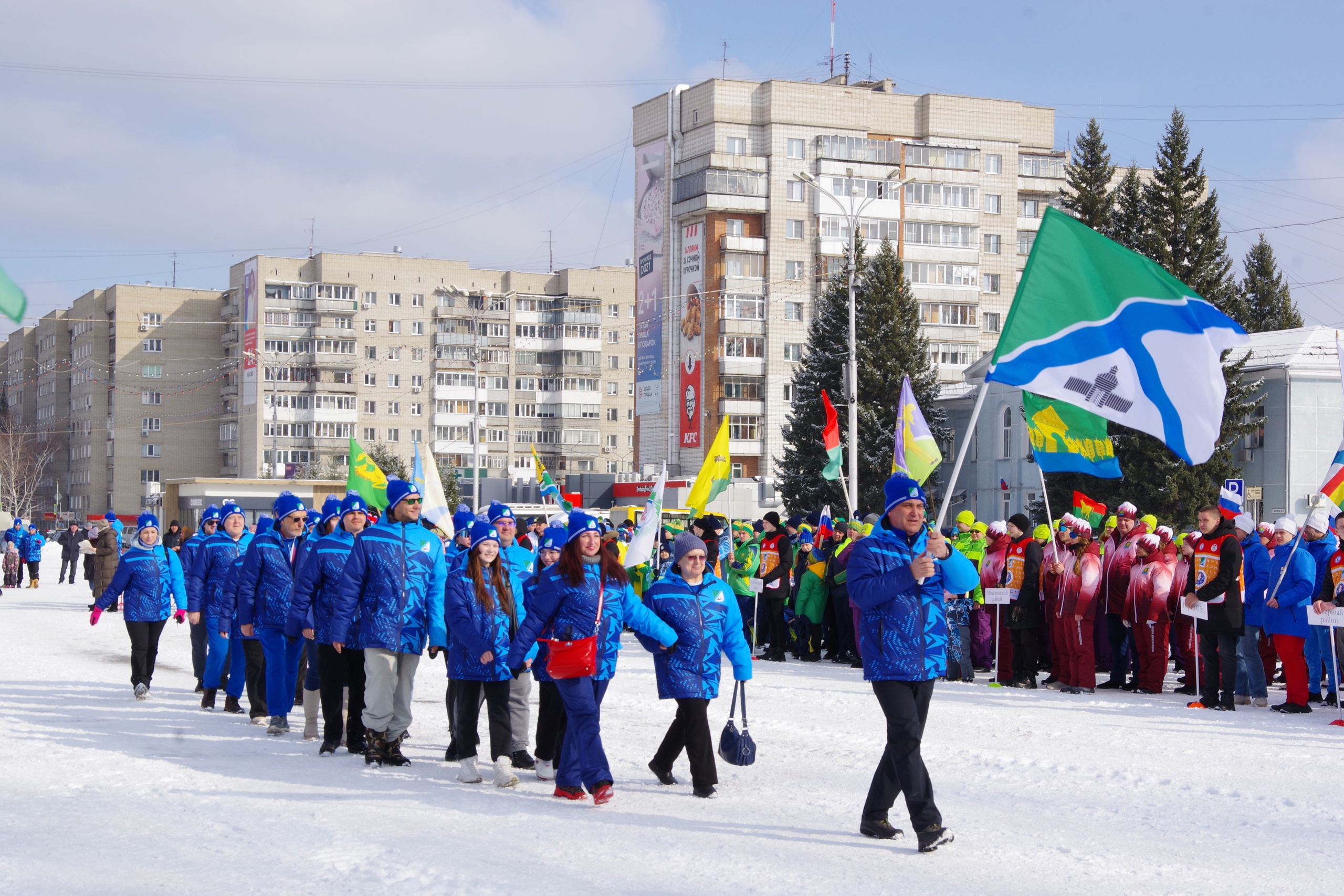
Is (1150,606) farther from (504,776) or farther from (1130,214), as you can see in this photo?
(1130,214)

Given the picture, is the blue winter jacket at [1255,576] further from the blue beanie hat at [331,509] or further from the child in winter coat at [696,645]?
the blue beanie hat at [331,509]

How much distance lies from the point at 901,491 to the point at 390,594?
3.87 meters

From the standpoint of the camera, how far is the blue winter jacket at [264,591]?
11469 millimetres

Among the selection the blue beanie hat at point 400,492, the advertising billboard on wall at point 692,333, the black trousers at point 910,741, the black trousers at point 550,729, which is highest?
the advertising billboard on wall at point 692,333

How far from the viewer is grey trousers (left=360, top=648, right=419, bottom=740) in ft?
31.4

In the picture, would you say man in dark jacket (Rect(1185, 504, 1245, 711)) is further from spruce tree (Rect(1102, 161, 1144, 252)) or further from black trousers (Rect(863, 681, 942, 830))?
spruce tree (Rect(1102, 161, 1144, 252))

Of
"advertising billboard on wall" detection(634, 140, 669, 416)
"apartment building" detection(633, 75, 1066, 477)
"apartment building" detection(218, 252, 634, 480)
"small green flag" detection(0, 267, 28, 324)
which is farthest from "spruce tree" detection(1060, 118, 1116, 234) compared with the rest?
"apartment building" detection(218, 252, 634, 480)

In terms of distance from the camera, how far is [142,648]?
1366cm

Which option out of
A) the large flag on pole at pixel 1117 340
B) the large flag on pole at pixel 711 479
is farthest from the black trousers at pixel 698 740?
the large flag on pole at pixel 711 479

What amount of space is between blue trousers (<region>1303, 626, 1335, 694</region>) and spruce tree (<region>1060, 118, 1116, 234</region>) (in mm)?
37212

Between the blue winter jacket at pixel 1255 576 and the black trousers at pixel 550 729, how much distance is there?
23.7 ft

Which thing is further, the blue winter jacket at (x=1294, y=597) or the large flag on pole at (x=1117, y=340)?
the blue winter jacket at (x=1294, y=597)

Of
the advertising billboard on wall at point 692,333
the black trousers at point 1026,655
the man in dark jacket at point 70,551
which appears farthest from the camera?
the advertising billboard on wall at point 692,333

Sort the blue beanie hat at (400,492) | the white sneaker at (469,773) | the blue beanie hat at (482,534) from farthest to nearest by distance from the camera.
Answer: the blue beanie hat at (400,492) → the blue beanie hat at (482,534) → the white sneaker at (469,773)
